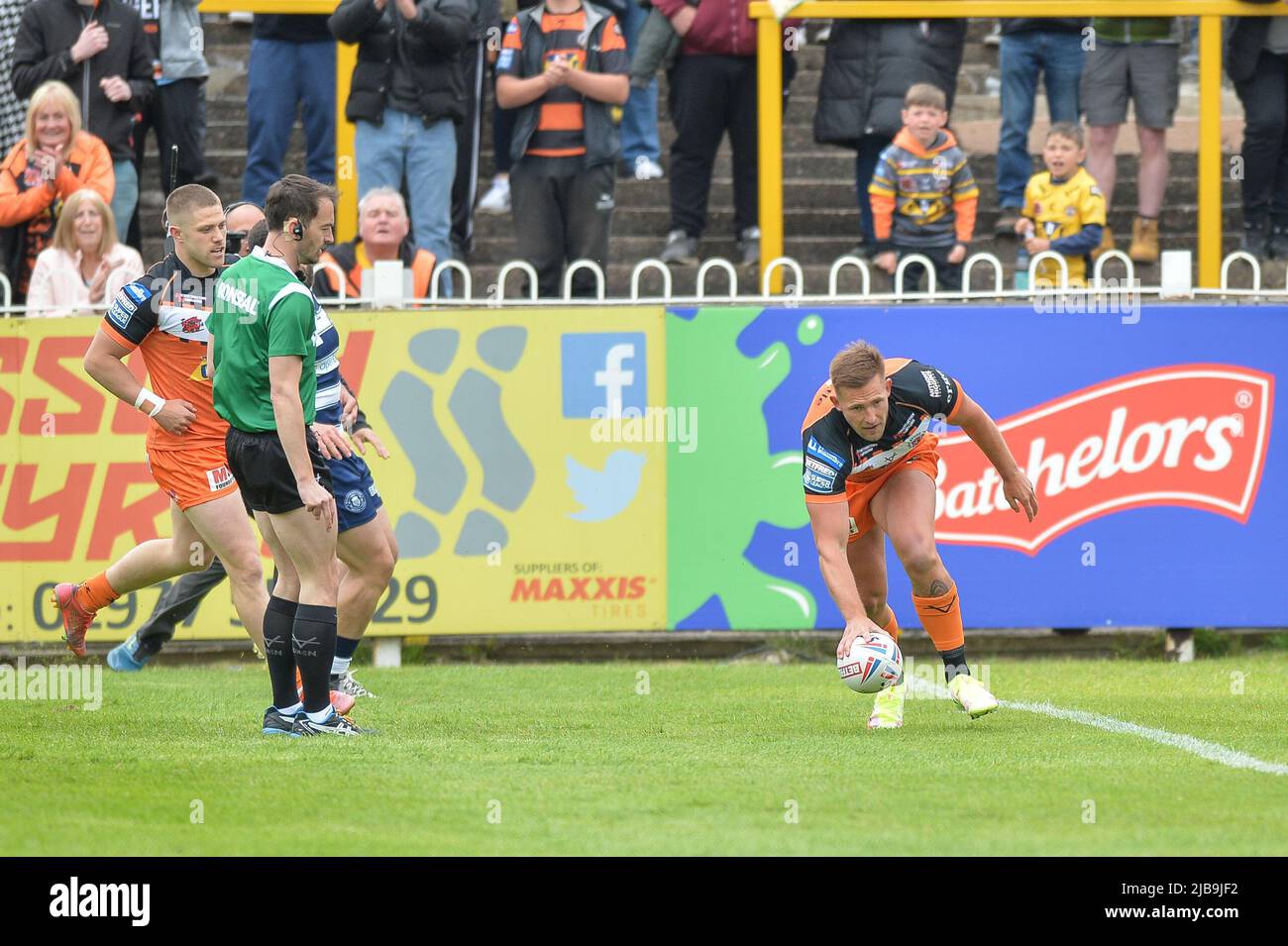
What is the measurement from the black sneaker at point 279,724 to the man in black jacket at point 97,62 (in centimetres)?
623

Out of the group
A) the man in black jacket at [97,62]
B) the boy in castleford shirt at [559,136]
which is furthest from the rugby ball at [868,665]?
the man in black jacket at [97,62]

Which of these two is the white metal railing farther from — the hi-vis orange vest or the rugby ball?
the rugby ball

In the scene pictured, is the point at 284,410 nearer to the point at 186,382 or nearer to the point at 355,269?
the point at 186,382

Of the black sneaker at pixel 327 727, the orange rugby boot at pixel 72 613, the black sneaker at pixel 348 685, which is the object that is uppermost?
the orange rugby boot at pixel 72 613

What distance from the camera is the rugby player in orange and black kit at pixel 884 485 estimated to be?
8273 mm

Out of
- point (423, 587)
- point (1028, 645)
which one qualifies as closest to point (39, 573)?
point (423, 587)

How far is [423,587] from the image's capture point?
1188 centimetres

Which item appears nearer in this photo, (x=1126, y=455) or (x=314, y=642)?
(x=314, y=642)

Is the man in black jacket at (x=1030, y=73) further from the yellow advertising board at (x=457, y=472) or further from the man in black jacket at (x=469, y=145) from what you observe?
the man in black jacket at (x=469, y=145)

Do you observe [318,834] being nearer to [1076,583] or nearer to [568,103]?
[1076,583]

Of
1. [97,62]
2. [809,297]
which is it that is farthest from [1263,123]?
[97,62]

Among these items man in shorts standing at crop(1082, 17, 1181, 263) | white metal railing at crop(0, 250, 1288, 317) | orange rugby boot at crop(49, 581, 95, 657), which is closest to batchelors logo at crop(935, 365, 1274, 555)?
white metal railing at crop(0, 250, 1288, 317)

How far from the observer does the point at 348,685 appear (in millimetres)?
9945

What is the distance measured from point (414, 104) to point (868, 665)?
21.0 ft
